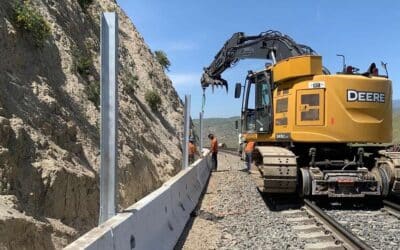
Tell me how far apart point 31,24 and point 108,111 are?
563 cm

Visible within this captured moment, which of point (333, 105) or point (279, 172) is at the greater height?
point (333, 105)

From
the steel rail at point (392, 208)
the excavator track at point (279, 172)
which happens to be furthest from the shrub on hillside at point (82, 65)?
the steel rail at point (392, 208)

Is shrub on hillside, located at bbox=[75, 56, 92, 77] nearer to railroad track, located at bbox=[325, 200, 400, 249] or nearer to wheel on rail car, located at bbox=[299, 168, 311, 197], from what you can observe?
wheel on rail car, located at bbox=[299, 168, 311, 197]

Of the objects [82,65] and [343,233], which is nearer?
[343,233]

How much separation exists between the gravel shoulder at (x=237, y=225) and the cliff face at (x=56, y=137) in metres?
1.64

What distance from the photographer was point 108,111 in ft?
18.6

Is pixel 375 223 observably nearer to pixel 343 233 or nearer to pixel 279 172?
pixel 343 233

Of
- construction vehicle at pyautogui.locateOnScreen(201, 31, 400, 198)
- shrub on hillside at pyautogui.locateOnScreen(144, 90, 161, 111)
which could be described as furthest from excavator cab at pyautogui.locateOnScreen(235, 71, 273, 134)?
shrub on hillside at pyautogui.locateOnScreen(144, 90, 161, 111)

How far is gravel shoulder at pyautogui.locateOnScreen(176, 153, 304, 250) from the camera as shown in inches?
Result: 362

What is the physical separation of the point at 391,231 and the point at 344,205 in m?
3.44

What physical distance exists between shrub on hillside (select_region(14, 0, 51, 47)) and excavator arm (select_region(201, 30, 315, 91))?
27.5ft

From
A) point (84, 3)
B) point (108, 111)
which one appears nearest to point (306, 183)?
point (108, 111)

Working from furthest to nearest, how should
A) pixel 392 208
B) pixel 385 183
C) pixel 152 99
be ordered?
pixel 152 99 → pixel 385 183 → pixel 392 208

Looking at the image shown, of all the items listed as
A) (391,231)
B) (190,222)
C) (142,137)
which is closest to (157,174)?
(142,137)
